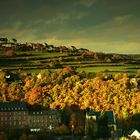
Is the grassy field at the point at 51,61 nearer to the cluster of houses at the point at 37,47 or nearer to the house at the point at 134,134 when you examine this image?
the cluster of houses at the point at 37,47

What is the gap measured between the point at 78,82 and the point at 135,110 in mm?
7482

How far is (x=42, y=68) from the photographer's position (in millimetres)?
63344

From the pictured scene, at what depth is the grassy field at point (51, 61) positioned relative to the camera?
207ft

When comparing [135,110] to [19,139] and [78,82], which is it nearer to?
[78,82]

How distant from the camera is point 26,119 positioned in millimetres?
48094

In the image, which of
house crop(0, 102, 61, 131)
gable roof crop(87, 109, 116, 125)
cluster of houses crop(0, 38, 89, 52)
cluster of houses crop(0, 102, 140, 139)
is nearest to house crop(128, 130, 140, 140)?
cluster of houses crop(0, 102, 140, 139)

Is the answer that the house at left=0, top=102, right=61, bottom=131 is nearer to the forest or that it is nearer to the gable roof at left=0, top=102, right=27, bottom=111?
the gable roof at left=0, top=102, right=27, bottom=111

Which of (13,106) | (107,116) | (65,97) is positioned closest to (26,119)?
(13,106)

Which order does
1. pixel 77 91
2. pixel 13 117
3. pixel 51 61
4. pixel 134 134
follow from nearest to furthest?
1. pixel 134 134
2. pixel 13 117
3. pixel 77 91
4. pixel 51 61

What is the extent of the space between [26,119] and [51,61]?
1852 centimetres

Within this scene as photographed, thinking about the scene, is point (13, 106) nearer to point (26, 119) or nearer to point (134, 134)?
point (26, 119)

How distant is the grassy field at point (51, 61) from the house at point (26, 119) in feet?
46.2

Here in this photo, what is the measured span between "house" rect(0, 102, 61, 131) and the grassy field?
14.1m

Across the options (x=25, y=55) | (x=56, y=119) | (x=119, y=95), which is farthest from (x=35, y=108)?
(x=25, y=55)
